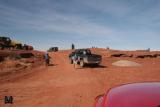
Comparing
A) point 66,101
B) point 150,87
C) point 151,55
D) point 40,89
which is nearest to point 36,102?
point 66,101

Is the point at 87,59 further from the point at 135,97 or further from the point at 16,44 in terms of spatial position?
the point at 16,44

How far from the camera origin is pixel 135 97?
3.50 m

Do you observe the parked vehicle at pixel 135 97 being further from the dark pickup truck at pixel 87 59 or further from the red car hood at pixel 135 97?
the dark pickup truck at pixel 87 59

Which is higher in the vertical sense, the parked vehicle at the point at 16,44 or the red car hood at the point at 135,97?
the parked vehicle at the point at 16,44

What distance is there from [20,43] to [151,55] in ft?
96.5

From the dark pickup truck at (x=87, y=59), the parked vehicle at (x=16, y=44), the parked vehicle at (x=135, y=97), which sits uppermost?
the parked vehicle at (x=16, y=44)

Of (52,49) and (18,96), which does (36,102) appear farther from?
(52,49)

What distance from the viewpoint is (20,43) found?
209 ft

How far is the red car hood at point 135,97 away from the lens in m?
3.26

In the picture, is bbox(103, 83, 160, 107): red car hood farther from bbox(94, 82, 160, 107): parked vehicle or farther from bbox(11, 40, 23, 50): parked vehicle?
bbox(11, 40, 23, 50): parked vehicle

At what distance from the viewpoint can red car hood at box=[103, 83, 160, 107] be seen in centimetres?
326

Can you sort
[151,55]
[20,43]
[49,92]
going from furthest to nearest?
[20,43] → [151,55] → [49,92]

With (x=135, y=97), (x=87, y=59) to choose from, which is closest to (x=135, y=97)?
(x=135, y=97)

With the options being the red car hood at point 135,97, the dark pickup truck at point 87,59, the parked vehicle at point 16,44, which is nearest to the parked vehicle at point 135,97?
the red car hood at point 135,97
